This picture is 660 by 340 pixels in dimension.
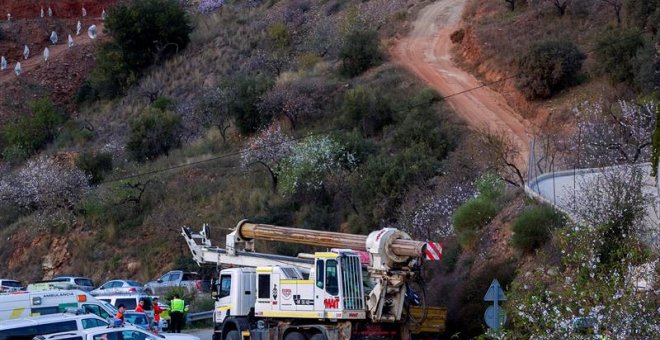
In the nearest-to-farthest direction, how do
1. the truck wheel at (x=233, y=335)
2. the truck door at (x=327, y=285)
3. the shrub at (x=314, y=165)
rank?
1. the truck door at (x=327, y=285)
2. the truck wheel at (x=233, y=335)
3. the shrub at (x=314, y=165)

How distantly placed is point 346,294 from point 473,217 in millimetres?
7262

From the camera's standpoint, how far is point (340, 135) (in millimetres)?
47312

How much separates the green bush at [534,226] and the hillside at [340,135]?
0.14ft

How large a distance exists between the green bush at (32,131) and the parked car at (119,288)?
84.8 ft

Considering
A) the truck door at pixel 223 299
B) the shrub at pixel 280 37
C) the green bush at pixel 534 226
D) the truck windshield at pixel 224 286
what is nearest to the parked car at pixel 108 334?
the truck door at pixel 223 299

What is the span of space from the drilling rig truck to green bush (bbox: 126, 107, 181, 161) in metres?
32.3

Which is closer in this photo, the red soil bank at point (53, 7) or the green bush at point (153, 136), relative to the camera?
the green bush at point (153, 136)

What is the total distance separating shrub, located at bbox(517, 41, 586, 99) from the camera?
154 feet

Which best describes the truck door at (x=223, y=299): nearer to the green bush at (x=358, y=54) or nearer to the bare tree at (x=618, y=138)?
the bare tree at (x=618, y=138)

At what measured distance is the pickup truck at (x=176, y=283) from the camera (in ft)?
130

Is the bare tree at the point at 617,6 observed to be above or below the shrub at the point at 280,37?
below

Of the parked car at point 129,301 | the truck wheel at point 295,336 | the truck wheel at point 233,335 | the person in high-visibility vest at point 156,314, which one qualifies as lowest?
the parked car at point 129,301

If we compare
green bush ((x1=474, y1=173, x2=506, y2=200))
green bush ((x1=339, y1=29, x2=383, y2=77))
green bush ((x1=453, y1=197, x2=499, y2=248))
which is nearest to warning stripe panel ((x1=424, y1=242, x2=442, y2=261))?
green bush ((x1=453, y1=197, x2=499, y2=248))

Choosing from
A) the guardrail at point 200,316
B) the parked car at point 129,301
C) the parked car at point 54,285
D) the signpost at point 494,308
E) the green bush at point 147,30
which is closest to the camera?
the signpost at point 494,308
